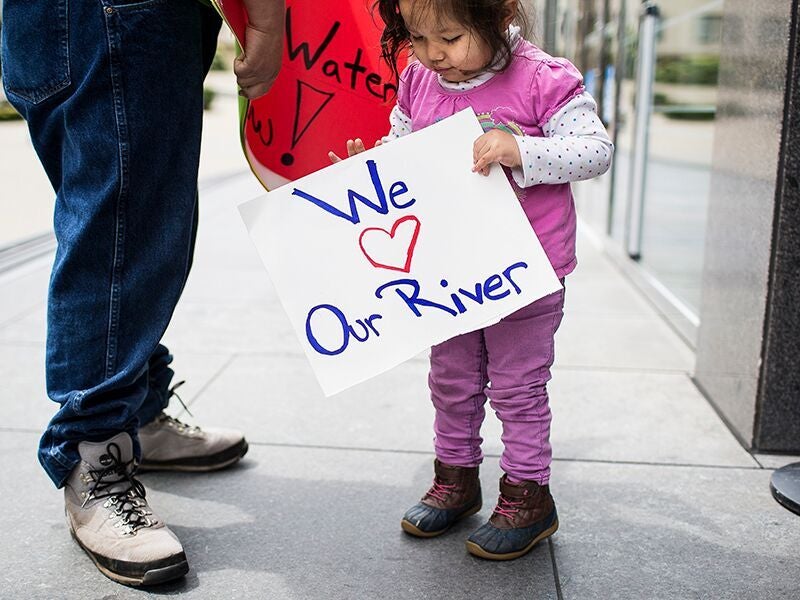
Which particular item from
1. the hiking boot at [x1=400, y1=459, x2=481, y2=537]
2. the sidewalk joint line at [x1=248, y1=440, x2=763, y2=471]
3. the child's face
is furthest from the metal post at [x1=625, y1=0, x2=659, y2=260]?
the child's face

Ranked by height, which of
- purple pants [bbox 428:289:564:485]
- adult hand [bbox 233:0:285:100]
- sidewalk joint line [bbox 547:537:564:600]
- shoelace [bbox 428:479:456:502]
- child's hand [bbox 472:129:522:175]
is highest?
adult hand [bbox 233:0:285:100]

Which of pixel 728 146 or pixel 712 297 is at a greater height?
pixel 728 146

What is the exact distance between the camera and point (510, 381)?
212 cm

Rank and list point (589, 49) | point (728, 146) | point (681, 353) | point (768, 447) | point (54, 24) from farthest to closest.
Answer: point (589, 49)
point (681, 353)
point (728, 146)
point (768, 447)
point (54, 24)

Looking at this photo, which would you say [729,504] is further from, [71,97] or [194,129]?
[71,97]

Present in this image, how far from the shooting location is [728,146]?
3.02 metres

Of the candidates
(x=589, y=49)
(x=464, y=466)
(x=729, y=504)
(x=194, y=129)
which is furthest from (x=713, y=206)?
(x=589, y=49)

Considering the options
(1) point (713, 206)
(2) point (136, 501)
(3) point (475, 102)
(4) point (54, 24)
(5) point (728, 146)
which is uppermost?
(4) point (54, 24)

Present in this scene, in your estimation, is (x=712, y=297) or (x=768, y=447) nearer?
(x=768, y=447)

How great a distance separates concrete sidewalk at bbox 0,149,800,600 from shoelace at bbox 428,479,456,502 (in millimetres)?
100

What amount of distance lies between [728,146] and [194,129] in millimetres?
1788

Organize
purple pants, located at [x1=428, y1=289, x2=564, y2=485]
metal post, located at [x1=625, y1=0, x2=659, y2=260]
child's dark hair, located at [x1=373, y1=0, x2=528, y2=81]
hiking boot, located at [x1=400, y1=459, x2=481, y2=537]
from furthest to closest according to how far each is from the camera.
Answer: metal post, located at [x1=625, y1=0, x2=659, y2=260] < hiking boot, located at [x1=400, y1=459, x2=481, y2=537] < purple pants, located at [x1=428, y1=289, x2=564, y2=485] < child's dark hair, located at [x1=373, y1=0, x2=528, y2=81]

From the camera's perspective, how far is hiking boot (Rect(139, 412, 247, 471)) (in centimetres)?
256

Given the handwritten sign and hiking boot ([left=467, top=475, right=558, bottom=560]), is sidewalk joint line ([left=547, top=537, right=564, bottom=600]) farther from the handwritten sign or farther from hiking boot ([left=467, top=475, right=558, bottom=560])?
the handwritten sign
